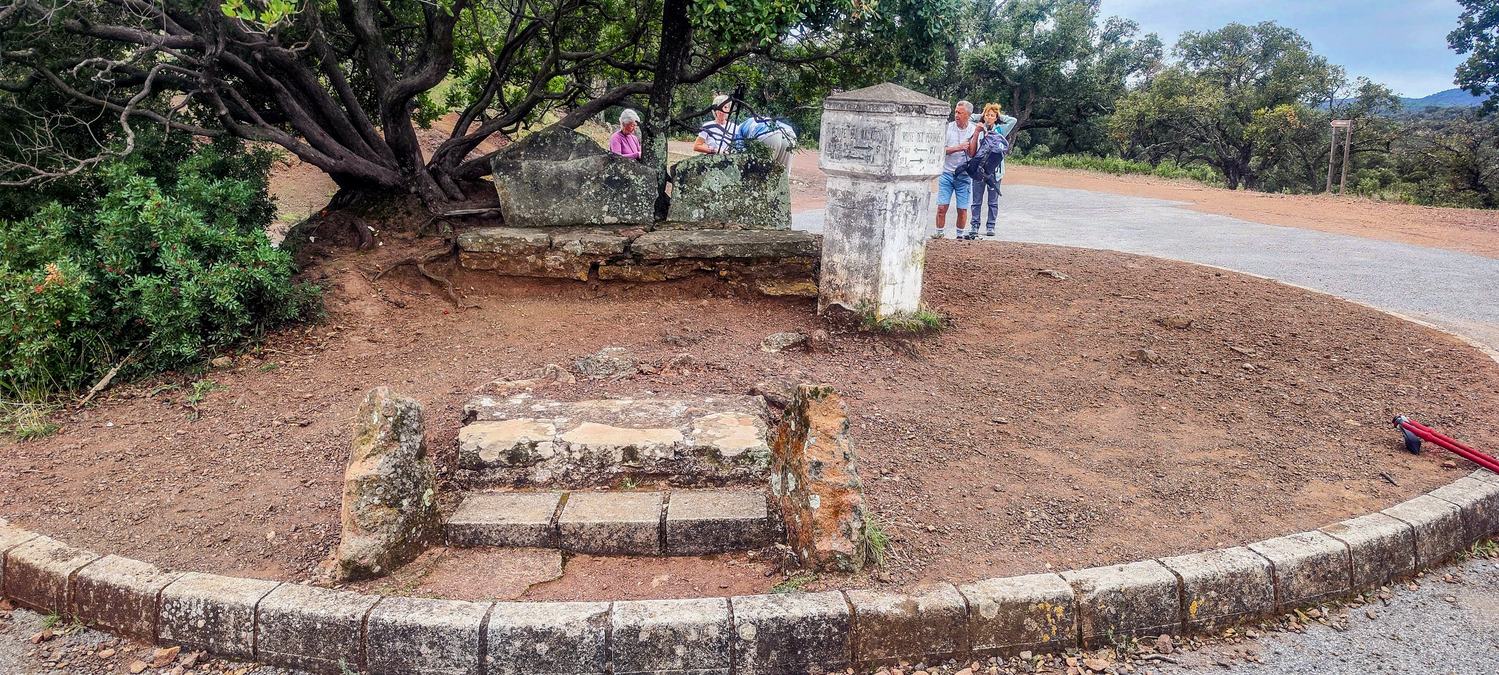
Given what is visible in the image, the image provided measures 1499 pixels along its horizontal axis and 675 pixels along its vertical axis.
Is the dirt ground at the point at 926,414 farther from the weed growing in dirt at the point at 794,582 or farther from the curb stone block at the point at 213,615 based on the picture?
the curb stone block at the point at 213,615

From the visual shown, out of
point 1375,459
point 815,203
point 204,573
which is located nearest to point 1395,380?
point 1375,459

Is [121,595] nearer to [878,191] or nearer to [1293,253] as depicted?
[878,191]

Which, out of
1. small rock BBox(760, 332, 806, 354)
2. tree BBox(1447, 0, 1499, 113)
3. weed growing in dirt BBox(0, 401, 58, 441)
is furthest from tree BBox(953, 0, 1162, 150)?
weed growing in dirt BBox(0, 401, 58, 441)

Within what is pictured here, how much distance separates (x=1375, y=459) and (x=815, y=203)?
11.0m

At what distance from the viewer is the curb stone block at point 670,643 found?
2.80m

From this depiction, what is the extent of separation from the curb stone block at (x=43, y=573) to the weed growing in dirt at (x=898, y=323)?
13.2 feet

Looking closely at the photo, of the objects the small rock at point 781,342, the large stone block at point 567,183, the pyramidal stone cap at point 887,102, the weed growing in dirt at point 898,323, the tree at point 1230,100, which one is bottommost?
the small rock at point 781,342

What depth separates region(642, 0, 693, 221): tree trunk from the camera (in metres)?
6.70

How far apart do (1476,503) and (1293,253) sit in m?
6.88

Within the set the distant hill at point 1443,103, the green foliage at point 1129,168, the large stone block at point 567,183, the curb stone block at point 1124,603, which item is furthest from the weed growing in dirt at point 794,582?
the distant hill at point 1443,103

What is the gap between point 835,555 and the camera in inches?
122

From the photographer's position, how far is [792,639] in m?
2.83

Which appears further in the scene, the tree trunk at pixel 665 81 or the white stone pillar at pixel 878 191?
the tree trunk at pixel 665 81

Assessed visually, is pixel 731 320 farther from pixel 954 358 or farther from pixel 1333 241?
pixel 1333 241
